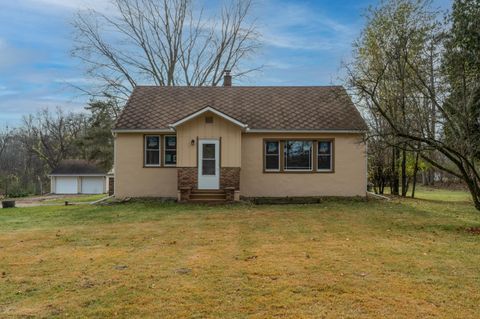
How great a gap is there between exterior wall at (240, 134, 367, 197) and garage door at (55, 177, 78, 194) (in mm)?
32921

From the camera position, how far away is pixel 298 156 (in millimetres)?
17453

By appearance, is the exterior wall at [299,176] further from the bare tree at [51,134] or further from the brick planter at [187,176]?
the bare tree at [51,134]

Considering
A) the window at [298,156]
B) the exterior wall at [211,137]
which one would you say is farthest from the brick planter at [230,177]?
the window at [298,156]

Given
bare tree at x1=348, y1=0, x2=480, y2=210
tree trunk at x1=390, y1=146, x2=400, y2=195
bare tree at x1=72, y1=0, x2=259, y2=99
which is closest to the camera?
bare tree at x1=348, y1=0, x2=480, y2=210

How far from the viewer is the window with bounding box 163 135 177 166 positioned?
685 inches

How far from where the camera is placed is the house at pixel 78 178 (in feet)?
145

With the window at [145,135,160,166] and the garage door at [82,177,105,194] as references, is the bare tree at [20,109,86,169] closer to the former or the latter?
the garage door at [82,177,105,194]

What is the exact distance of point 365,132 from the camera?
16953mm

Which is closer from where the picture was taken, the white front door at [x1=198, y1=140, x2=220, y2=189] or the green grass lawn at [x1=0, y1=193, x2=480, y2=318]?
the green grass lawn at [x1=0, y1=193, x2=480, y2=318]

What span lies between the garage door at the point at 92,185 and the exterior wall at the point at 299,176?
104 ft

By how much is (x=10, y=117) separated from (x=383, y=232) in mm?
55836

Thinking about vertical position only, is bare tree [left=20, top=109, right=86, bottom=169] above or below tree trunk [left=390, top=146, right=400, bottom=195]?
above

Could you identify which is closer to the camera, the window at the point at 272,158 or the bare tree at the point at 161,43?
the window at the point at 272,158

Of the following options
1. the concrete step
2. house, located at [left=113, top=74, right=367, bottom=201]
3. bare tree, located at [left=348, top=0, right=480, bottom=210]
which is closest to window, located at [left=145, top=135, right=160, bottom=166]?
house, located at [left=113, top=74, right=367, bottom=201]
